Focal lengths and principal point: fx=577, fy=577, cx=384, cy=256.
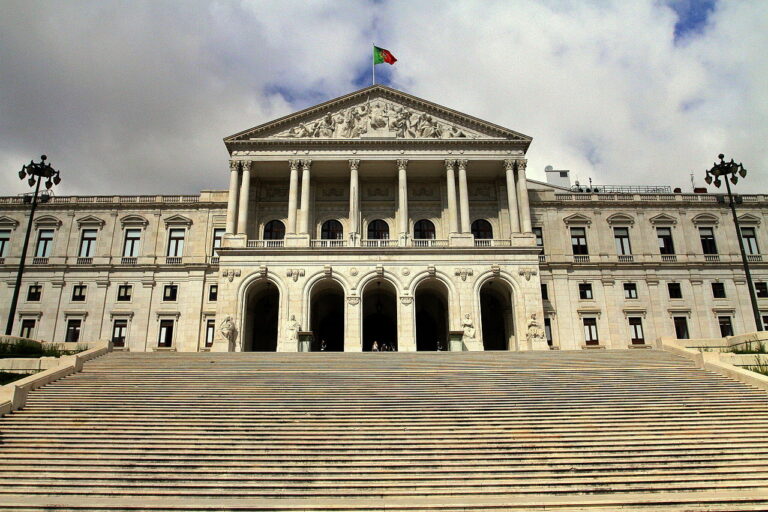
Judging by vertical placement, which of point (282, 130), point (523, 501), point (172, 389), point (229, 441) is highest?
point (282, 130)

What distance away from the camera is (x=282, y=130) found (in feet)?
150

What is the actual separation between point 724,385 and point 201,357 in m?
23.6

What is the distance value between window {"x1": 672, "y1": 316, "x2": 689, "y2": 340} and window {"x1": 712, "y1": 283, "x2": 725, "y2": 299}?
3.47 m

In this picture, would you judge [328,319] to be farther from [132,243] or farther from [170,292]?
[132,243]

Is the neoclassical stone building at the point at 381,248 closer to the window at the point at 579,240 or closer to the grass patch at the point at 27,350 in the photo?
the window at the point at 579,240

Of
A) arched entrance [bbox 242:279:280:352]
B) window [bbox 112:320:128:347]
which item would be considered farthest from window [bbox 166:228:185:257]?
arched entrance [bbox 242:279:280:352]

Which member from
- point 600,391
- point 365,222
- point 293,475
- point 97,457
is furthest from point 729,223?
point 97,457

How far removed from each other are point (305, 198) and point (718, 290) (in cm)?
3449

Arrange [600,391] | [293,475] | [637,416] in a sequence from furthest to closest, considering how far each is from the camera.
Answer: [600,391]
[637,416]
[293,475]

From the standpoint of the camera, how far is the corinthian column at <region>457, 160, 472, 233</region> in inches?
1721

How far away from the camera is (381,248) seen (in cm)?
4162

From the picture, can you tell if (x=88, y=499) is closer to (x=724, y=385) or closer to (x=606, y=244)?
(x=724, y=385)

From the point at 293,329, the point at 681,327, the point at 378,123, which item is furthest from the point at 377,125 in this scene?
the point at 681,327

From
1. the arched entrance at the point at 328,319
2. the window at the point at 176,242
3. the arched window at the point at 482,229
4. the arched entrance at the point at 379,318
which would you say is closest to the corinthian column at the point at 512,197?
the arched window at the point at 482,229
